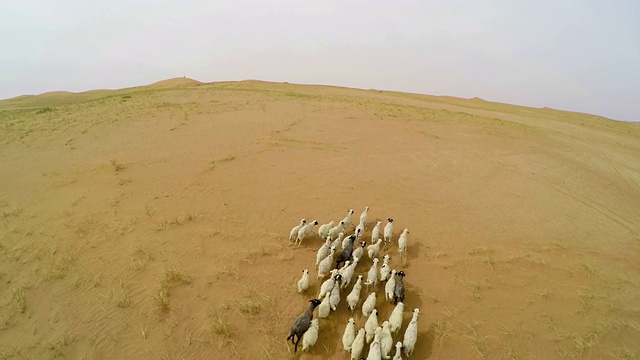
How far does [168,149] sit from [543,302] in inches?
503

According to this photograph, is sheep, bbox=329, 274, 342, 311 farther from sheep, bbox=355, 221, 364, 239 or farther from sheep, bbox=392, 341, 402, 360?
sheep, bbox=355, 221, 364, 239

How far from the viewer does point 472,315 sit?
664 centimetres

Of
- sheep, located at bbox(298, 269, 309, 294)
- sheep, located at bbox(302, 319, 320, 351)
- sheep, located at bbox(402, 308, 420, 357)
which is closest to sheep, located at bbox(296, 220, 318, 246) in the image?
sheep, located at bbox(298, 269, 309, 294)

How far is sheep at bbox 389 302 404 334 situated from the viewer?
6.05 meters

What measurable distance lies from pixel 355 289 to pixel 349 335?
3.23 ft

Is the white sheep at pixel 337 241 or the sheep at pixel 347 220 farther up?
the sheep at pixel 347 220

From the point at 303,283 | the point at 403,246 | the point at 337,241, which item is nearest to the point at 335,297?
the point at 303,283

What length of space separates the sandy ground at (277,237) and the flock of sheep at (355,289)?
10.3 inches

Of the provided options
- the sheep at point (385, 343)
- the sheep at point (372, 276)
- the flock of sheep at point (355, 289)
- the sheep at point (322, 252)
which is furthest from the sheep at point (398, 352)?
the sheep at point (322, 252)

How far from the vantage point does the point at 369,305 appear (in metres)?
6.36

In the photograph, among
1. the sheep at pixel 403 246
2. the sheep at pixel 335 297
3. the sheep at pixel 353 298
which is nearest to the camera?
the sheep at pixel 335 297

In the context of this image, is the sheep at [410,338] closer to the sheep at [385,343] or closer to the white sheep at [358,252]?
the sheep at [385,343]

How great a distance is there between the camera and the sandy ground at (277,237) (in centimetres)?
616

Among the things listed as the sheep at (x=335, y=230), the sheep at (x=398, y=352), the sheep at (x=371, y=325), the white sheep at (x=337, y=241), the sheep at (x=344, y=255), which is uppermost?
the sheep at (x=335, y=230)
